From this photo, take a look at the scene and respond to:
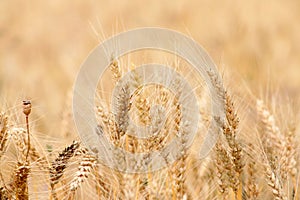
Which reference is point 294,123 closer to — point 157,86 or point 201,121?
point 201,121

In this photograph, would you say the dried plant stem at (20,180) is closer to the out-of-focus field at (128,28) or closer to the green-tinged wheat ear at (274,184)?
the green-tinged wheat ear at (274,184)

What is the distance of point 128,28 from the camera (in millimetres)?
5047

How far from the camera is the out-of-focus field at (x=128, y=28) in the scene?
4.81 meters

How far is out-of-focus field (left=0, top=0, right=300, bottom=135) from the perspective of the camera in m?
4.81

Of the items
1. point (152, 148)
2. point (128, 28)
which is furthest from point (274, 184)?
point (128, 28)

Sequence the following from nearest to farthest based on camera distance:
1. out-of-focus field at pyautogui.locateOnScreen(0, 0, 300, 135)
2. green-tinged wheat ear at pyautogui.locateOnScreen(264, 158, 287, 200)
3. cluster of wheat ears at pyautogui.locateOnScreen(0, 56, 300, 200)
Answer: cluster of wheat ears at pyautogui.locateOnScreen(0, 56, 300, 200)
green-tinged wheat ear at pyautogui.locateOnScreen(264, 158, 287, 200)
out-of-focus field at pyautogui.locateOnScreen(0, 0, 300, 135)

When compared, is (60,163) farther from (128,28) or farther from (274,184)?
(128,28)

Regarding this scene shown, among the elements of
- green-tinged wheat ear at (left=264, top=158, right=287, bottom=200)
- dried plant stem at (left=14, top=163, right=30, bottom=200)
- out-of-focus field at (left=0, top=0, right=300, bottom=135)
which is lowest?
green-tinged wheat ear at (left=264, top=158, right=287, bottom=200)

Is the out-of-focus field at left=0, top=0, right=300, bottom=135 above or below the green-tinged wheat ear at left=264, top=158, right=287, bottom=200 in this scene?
above

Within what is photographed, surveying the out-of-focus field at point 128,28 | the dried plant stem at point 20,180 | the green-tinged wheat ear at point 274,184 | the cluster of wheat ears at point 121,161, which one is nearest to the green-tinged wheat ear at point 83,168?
the cluster of wheat ears at point 121,161

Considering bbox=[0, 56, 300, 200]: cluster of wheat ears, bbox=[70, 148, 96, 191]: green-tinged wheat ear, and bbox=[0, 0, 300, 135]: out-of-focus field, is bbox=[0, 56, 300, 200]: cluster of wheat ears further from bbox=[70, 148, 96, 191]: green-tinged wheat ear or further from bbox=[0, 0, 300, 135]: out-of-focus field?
bbox=[0, 0, 300, 135]: out-of-focus field

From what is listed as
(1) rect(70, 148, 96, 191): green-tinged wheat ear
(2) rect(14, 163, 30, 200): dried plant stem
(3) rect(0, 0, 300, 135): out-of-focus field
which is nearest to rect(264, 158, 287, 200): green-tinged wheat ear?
(1) rect(70, 148, 96, 191): green-tinged wheat ear

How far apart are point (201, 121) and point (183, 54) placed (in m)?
0.31

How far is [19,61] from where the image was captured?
21.4 ft
